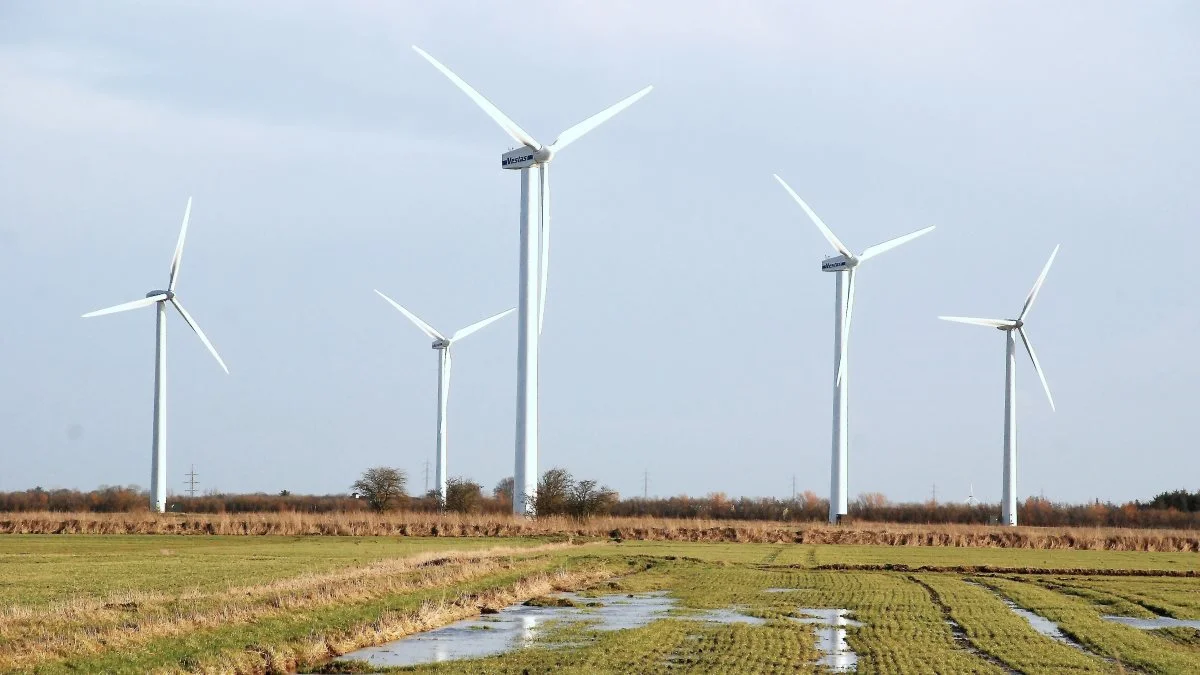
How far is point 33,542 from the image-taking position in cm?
6016

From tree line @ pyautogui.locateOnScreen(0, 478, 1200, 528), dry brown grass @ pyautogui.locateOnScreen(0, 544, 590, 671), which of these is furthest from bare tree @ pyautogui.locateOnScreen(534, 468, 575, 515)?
dry brown grass @ pyautogui.locateOnScreen(0, 544, 590, 671)

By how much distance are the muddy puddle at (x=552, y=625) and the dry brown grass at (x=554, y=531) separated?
1551 inches

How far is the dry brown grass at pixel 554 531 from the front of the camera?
73.9 metres

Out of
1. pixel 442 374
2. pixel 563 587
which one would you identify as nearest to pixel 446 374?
pixel 442 374

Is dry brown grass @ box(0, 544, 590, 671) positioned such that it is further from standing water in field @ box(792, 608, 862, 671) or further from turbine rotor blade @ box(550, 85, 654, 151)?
turbine rotor blade @ box(550, 85, 654, 151)

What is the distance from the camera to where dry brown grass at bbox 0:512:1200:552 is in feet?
242

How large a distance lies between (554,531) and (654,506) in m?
47.7

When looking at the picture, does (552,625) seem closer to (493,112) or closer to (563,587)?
(563,587)

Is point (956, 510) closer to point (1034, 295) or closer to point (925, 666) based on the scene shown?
point (1034, 295)

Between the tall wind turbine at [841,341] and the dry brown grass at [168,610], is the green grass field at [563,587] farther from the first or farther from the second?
the tall wind turbine at [841,341]

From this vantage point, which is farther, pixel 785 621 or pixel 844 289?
pixel 844 289

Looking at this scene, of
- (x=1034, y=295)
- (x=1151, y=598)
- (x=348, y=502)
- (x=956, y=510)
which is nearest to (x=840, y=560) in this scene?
(x=1151, y=598)

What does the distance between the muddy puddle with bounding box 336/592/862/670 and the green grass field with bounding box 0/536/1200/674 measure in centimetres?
35

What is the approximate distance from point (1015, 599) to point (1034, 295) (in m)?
67.9
